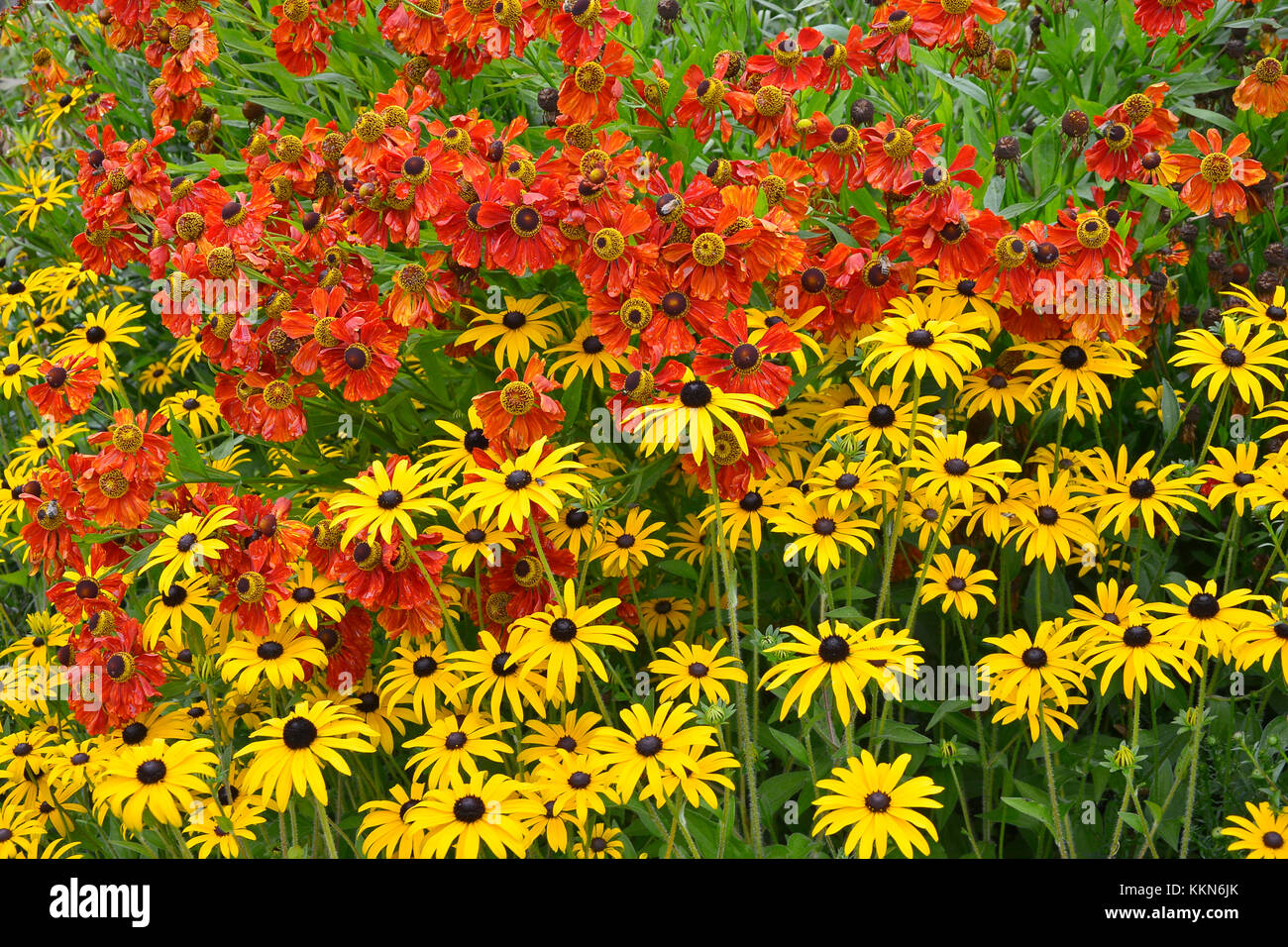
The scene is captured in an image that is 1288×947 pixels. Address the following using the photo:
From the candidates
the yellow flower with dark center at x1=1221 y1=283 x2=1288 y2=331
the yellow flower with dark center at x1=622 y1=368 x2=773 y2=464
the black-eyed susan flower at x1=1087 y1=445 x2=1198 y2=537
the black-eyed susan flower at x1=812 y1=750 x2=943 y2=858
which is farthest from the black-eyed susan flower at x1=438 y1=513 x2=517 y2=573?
the yellow flower with dark center at x1=1221 y1=283 x2=1288 y2=331

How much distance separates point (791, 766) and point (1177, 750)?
725mm

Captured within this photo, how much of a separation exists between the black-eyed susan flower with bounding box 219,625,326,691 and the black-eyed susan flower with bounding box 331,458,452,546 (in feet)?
0.62

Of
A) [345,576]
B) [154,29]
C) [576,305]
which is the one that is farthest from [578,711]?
[154,29]

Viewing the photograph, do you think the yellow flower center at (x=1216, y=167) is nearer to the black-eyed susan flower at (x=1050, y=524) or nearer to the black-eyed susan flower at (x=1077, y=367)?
the black-eyed susan flower at (x=1077, y=367)

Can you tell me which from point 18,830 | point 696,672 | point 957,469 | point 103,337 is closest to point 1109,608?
point 957,469

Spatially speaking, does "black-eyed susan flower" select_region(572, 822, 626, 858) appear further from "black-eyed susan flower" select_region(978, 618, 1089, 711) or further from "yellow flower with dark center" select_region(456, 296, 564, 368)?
"yellow flower with dark center" select_region(456, 296, 564, 368)

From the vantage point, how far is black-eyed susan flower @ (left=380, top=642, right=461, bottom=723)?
193cm

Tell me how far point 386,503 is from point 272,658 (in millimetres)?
347

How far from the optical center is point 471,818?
5.14ft

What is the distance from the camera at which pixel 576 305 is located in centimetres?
236

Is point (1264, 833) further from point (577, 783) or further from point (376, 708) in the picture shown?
point (376, 708)

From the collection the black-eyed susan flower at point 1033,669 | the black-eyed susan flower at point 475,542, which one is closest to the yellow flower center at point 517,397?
the black-eyed susan flower at point 475,542

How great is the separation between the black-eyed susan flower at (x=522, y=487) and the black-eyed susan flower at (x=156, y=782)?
546 mm
